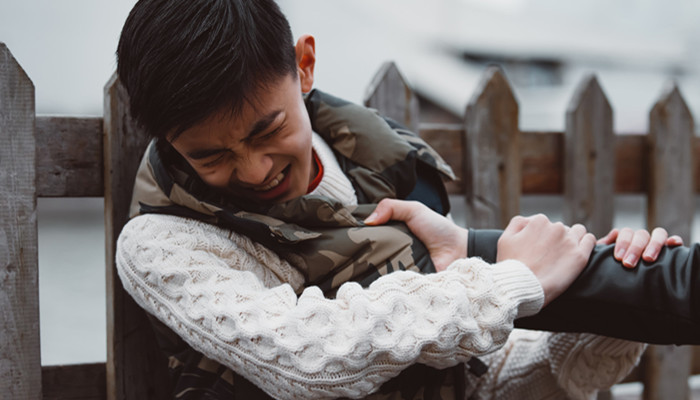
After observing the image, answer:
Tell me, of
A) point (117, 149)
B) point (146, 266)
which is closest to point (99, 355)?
point (117, 149)

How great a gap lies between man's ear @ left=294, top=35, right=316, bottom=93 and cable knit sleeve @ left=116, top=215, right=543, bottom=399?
1.36ft

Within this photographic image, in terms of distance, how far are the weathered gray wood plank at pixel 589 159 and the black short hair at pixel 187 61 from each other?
1301 millimetres

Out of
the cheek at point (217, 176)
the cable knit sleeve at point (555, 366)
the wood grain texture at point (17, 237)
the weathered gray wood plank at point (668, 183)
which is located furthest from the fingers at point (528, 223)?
the weathered gray wood plank at point (668, 183)

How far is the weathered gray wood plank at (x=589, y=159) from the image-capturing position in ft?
6.67

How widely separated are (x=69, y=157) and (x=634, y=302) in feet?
3.97

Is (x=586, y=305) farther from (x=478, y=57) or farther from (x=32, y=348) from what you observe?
(x=478, y=57)

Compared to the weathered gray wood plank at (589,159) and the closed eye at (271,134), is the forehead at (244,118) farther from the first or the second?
the weathered gray wood plank at (589,159)

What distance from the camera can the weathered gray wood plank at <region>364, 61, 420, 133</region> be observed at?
5.75 ft

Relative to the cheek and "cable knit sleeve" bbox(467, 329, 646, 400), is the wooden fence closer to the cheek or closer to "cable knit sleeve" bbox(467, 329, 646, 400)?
the cheek

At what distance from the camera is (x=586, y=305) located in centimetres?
114

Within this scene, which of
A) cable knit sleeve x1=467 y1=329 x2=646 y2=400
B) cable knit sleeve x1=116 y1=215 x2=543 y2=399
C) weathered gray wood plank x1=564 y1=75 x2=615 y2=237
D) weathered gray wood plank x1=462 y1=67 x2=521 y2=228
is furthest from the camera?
weathered gray wood plank x1=564 y1=75 x2=615 y2=237

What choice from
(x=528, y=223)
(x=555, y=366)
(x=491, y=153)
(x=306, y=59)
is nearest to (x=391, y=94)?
(x=491, y=153)

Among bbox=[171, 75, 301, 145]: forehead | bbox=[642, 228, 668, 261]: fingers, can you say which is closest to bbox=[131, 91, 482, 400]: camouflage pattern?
bbox=[171, 75, 301, 145]: forehead

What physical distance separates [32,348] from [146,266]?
17.8 inches
